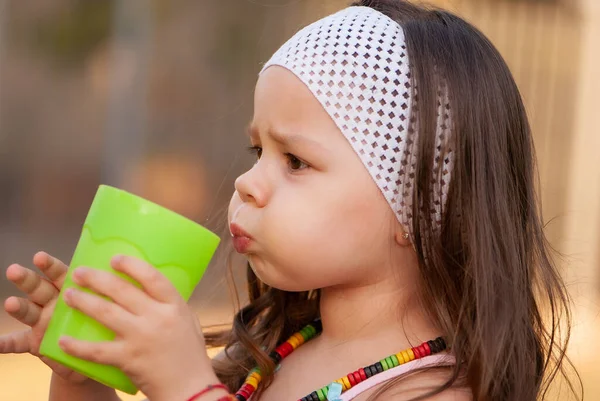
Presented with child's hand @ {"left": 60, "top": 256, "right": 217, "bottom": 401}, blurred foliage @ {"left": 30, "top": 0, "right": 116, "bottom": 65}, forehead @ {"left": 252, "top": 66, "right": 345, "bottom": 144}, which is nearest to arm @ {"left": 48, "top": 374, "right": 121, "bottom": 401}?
child's hand @ {"left": 60, "top": 256, "right": 217, "bottom": 401}

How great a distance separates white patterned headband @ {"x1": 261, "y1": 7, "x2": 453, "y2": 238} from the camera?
5.78 ft

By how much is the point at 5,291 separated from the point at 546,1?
5.39m

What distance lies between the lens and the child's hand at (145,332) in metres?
1.40

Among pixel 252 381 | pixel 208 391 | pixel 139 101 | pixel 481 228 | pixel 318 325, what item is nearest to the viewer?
pixel 208 391

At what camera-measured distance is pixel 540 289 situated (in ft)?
6.30

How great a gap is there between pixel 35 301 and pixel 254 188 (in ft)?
1.63

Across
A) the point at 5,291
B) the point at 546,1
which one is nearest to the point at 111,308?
the point at 5,291

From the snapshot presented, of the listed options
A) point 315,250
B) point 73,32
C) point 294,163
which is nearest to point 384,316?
point 315,250

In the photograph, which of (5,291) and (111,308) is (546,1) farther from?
(111,308)

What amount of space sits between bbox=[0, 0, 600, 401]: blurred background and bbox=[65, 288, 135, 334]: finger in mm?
5293

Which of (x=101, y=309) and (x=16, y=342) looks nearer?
(x=101, y=309)

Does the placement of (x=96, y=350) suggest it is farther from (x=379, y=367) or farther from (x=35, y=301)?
(x=379, y=367)

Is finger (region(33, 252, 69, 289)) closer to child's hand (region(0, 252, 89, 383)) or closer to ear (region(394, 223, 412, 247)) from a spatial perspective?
child's hand (region(0, 252, 89, 383))

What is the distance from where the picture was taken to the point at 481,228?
1.80 metres
